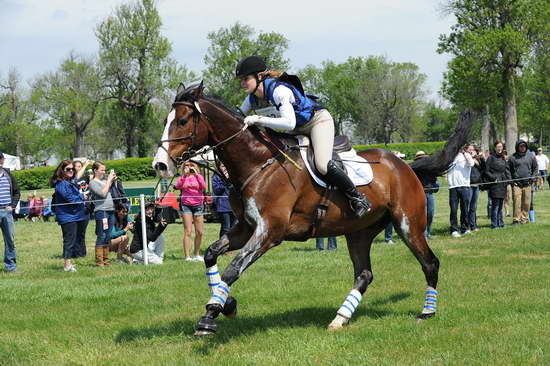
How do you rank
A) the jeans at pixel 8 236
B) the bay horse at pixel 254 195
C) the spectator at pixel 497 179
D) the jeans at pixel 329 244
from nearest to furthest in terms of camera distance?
the bay horse at pixel 254 195, the jeans at pixel 8 236, the jeans at pixel 329 244, the spectator at pixel 497 179

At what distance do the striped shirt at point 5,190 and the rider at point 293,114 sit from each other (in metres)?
7.81

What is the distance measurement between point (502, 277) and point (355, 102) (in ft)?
323

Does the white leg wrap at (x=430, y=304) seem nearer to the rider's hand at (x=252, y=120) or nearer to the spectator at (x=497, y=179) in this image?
the rider's hand at (x=252, y=120)

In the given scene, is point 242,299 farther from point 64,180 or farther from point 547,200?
point 547,200

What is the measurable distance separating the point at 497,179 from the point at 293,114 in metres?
12.5

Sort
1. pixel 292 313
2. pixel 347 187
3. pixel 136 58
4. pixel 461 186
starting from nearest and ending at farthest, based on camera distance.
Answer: pixel 347 187 < pixel 292 313 < pixel 461 186 < pixel 136 58

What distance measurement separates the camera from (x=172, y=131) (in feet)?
19.4

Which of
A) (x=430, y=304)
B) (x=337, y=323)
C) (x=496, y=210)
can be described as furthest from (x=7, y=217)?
(x=496, y=210)

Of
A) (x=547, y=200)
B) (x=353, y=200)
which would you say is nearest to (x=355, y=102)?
(x=547, y=200)

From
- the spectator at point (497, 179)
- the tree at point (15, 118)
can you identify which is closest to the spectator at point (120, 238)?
the spectator at point (497, 179)

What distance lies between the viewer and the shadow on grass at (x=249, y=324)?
654 cm

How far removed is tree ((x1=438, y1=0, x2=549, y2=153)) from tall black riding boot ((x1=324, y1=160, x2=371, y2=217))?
3601 centimetres

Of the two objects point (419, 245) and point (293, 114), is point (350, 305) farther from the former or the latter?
point (293, 114)

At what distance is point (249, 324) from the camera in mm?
6969
